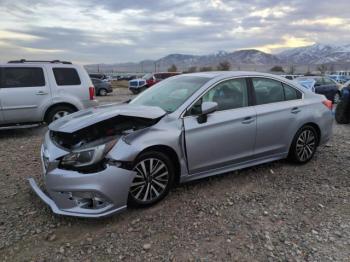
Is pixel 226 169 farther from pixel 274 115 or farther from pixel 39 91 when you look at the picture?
pixel 39 91

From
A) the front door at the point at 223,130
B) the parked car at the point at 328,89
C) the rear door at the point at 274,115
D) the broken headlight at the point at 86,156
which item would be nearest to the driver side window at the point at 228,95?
the front door at the point at 223,130

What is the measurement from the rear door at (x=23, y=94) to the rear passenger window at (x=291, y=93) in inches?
213

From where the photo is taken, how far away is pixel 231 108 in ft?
15.5

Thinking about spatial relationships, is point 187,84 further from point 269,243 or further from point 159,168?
point 269,243

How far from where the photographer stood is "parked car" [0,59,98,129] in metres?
7.84

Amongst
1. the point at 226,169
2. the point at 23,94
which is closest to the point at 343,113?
the point at 226,169

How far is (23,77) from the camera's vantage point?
8.02 meters

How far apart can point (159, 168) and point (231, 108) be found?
139 centimetres

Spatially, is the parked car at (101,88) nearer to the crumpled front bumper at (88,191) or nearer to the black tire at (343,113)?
the black tire at (343,113)

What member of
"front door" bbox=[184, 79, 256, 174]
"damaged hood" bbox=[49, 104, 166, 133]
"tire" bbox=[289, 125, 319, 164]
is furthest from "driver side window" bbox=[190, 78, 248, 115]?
"tire" bbox=[289, 125, 319, 164]

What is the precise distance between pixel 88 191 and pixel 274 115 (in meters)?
2.92

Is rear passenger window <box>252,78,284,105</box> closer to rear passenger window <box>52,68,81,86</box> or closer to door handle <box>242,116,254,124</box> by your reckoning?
door handle <box>242,116,254,124</box>

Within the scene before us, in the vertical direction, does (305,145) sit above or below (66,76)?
below

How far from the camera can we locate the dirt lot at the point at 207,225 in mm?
3246
